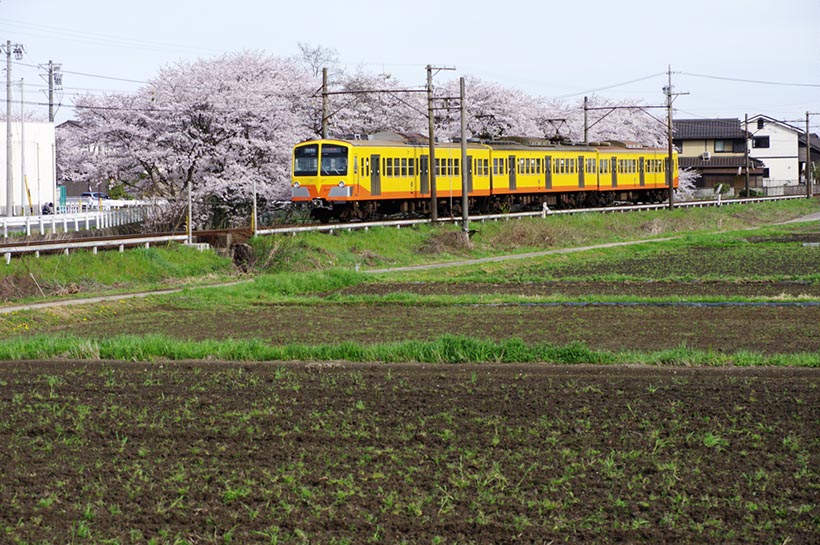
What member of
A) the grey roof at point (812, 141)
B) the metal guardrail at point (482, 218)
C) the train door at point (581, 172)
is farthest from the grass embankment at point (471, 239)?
the grey roof at point (812, 141)

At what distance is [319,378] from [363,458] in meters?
4.04

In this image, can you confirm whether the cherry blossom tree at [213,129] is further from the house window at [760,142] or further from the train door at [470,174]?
the house window at [760,142]

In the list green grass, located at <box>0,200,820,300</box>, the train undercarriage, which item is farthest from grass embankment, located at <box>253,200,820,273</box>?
the train undercarriage

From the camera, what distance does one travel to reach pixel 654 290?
2334 centimetres

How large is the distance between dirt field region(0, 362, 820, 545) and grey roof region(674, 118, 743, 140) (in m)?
80.4

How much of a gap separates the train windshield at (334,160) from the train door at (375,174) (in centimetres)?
149

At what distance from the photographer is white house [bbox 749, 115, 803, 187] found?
93.3 metres

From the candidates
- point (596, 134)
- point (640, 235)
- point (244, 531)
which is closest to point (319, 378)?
point (244, 531)

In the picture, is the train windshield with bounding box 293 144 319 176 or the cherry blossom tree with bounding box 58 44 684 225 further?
the cherry blossom tree with bounding box 58 44 684 225

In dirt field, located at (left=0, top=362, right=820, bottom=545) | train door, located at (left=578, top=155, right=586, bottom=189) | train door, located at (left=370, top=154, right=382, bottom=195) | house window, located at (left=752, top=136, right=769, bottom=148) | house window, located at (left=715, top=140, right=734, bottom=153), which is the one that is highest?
house window, located at (left=752, top=136, right=769, bottom=148)

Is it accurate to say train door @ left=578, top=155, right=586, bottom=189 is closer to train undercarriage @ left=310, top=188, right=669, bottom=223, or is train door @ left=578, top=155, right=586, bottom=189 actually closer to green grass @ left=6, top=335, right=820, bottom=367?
train undercarriage @ left=310, top=188, right=669, bottom=223

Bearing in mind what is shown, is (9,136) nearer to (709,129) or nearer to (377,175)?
(377,175)

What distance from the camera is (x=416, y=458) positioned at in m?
8.55

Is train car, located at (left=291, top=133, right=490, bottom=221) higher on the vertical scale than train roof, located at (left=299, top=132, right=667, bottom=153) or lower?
lower
